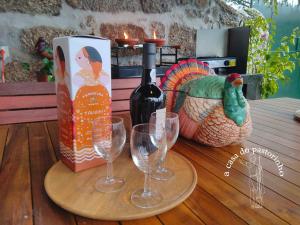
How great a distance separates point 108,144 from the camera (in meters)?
0.51

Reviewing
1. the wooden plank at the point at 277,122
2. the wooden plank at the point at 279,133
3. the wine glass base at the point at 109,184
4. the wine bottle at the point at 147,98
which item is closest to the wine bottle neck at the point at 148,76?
the wine bottle at the point at 147,98

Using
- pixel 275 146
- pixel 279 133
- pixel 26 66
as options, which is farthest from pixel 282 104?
pixel 26 66

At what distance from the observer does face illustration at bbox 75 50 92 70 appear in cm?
52

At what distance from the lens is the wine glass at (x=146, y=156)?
44 cm

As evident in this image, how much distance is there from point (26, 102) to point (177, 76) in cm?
69

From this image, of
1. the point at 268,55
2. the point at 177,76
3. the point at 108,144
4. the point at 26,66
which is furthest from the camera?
the point at 268,55

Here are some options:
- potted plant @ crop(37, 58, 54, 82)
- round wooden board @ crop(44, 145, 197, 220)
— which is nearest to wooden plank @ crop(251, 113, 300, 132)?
round wooden board @ crop(44, 145, 197, 220)

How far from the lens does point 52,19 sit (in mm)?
1717

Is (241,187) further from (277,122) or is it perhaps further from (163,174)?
(277,122)

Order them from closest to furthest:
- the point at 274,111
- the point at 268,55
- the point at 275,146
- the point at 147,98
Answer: the point at 147,98 → the point at 275,146 → the point at 274,111 → the point at 268,55

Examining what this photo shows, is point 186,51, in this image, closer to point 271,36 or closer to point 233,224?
point 271,36

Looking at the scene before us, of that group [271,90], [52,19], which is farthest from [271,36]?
[52,19]

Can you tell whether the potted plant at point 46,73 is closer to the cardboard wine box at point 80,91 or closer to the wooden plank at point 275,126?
the cardboard wine box at point 80,91

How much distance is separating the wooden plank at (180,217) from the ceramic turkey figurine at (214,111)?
305mm
